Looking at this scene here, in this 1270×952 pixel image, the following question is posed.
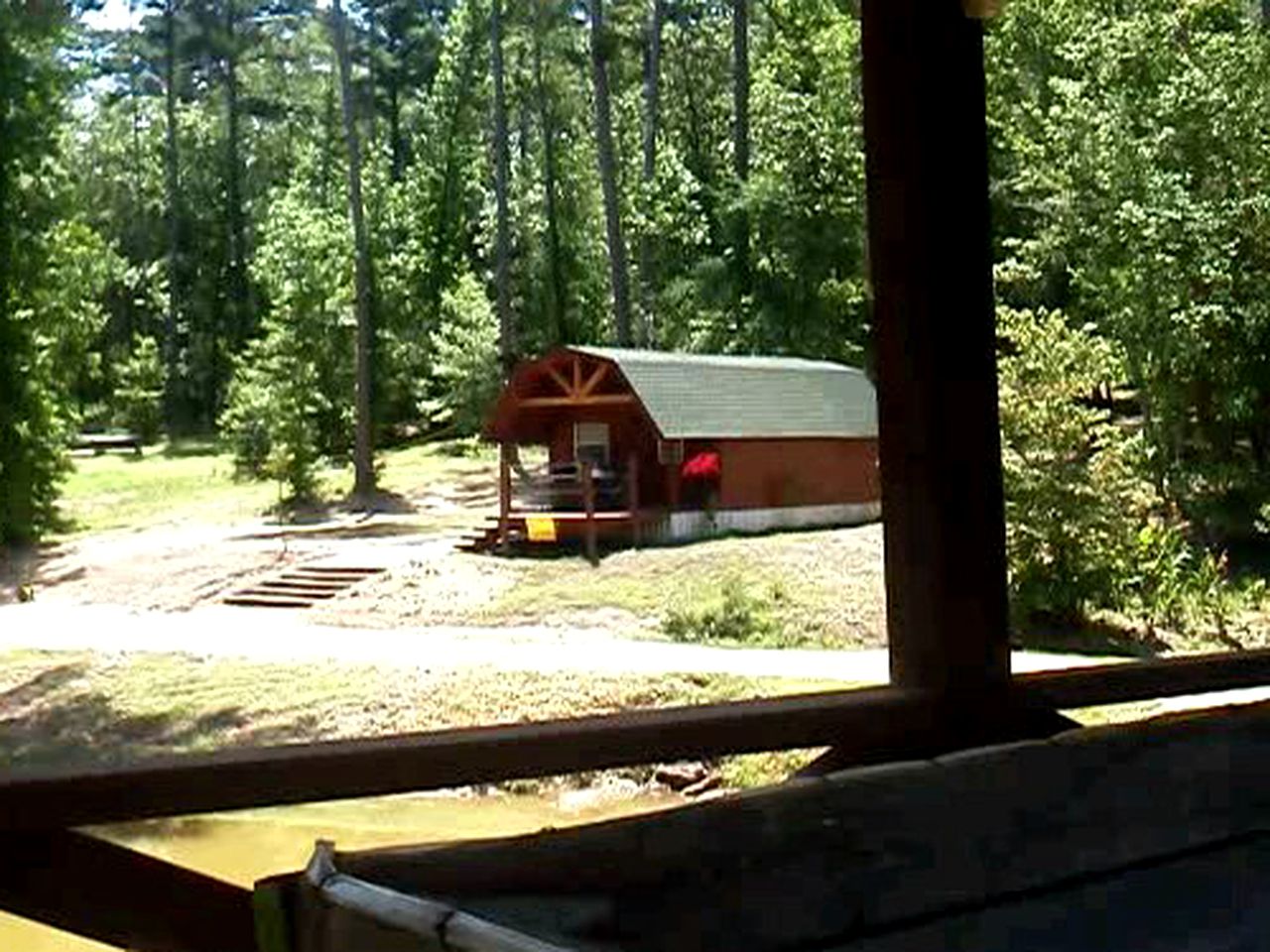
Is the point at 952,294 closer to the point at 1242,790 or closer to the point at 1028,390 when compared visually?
the point at 1242,790

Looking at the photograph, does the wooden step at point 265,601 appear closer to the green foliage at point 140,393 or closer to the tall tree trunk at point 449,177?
the tall tree trunk at point 449,177

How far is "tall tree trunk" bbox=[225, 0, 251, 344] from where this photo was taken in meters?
20.6

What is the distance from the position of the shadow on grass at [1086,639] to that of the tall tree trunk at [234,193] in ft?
41.3

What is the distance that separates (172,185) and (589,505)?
37.0 feet

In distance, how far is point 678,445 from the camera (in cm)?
1226

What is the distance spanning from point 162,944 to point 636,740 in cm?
37

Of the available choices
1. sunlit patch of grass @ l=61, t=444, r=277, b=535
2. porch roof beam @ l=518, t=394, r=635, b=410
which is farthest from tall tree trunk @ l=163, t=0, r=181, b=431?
porch roof beam @ l=518, t=394, r=635, b=410

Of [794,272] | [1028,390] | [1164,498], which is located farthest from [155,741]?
[794,272]

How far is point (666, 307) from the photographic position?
16.4 m

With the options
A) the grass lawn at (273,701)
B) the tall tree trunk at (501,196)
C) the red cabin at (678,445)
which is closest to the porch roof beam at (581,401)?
the red cabin at (678,445)

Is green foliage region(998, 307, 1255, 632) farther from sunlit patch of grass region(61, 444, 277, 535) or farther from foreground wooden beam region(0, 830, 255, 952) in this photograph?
foreground wooden beam region(0, 830, 255, 952)

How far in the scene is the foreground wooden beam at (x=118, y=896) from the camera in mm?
1094

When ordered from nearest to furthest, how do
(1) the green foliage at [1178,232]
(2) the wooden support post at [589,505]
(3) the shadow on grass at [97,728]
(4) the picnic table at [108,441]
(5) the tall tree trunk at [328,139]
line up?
1. (3) the shadow on grass at [97,728]
2. (1) the green foliage at [1178,232]
3. (2) the wooden support post at [589,505]
4. (4) the picnic table at [108,441]
5. (5) the tall tree trunk at [328,139]

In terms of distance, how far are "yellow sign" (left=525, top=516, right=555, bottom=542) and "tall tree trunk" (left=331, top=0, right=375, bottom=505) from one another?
135 inches
